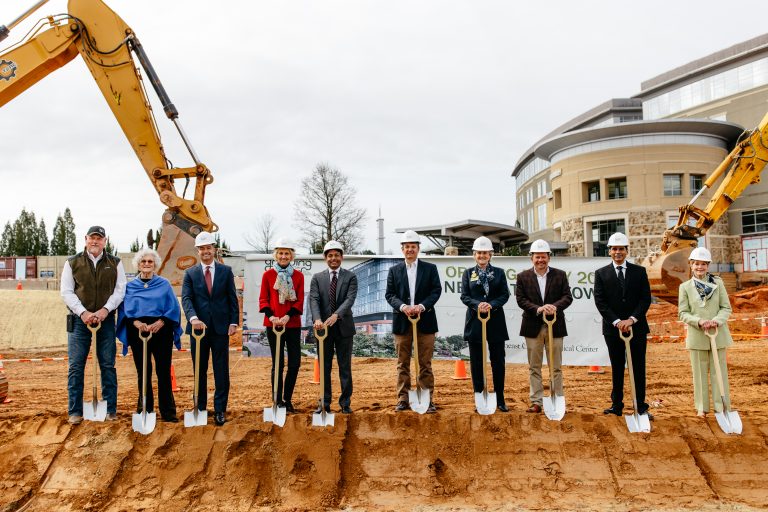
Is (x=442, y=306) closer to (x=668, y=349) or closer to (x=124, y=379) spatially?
(x=124, y=379)

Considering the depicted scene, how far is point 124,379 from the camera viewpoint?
11.4 m

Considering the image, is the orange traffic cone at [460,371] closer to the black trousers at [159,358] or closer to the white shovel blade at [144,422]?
the black trousers at [159,358]

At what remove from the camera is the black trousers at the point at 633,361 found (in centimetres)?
670

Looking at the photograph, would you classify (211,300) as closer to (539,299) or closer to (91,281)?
(91,281)

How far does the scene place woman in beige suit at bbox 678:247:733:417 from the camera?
683cm

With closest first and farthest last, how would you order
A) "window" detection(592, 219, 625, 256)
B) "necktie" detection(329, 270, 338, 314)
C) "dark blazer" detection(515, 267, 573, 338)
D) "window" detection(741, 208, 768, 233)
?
"dark blazer" detection(515, 267, 573, 338) → "necktie" detection(329, 270, 338, 314) → "window" detection(592, 219, 625, 256) → "window" detection(741, 208, 768, 233)

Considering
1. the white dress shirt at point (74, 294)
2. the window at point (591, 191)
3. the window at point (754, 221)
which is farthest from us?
the window at point (591, 191)

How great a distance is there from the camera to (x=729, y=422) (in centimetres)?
657

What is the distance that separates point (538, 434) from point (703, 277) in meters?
2.65

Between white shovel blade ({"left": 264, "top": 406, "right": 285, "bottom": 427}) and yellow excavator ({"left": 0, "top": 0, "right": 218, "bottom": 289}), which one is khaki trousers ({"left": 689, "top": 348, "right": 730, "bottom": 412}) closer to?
white shovel blade ({"left": 264, "top": 406, "right": 285, "bottom": 427})

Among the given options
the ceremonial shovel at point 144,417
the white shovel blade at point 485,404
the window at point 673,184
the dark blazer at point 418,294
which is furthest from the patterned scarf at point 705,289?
the window at point 673,184

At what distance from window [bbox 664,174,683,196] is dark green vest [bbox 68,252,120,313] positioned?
30.6 metres

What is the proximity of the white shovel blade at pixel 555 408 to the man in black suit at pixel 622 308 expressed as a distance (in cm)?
58

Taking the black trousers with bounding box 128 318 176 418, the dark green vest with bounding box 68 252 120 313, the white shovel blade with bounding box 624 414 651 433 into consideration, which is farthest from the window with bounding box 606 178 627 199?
the dark green vest with bounding box 68 252 120 313
